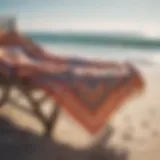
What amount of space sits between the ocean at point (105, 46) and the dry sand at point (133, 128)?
63 millimetres

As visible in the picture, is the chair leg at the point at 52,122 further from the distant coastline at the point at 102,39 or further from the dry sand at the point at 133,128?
the distant coastline at the point at 102,39

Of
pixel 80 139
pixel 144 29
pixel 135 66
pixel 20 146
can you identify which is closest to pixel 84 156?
pixel 80 139

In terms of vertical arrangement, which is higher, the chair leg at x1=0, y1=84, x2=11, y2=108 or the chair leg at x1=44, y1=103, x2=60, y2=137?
the chair leg at x1=0, y1=84, x2=11, y2=108

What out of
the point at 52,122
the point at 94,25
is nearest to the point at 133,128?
the point at 52,122

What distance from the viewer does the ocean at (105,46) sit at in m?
1.29

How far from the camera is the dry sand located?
1.29 metres

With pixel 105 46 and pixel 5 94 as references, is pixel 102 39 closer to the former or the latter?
pixel 105 46

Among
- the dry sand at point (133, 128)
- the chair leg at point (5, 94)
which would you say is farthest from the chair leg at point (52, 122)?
the chair leg at point (5, 94)

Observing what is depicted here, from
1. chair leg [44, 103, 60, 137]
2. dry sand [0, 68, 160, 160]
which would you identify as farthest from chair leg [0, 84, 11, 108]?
chair leg [44, 103, 60, 137]

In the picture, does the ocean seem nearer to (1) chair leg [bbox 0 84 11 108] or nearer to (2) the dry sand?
(2) the dry sand

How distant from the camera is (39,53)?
1.30m

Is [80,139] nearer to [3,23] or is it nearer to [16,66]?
[16,66]

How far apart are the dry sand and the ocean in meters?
0.06

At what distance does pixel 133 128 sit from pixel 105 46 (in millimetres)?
304
